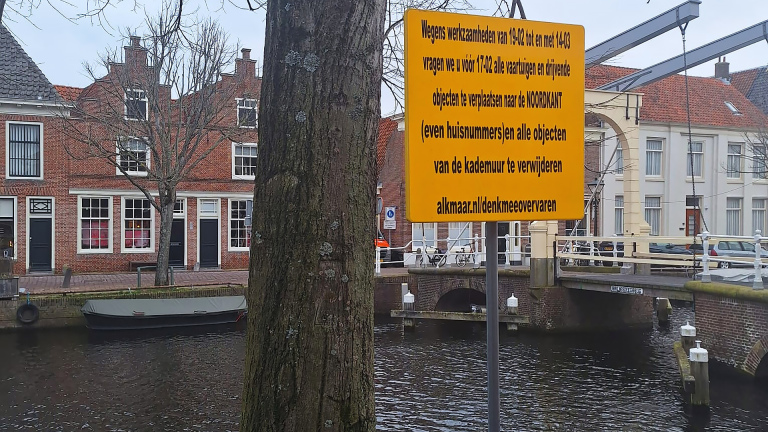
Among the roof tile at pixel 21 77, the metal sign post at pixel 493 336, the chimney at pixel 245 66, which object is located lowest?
the metal sign post at pixel 493 336

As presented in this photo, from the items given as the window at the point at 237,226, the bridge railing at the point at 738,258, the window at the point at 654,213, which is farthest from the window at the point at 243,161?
the bridge railing at the point at 738,258

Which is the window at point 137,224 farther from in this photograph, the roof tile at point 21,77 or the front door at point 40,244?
the roof tile at point 21,77

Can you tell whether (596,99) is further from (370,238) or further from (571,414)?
(370,238)

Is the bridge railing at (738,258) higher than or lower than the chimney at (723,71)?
lower

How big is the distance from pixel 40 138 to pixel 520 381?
1979 cm

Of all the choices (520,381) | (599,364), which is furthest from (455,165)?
(599,364)

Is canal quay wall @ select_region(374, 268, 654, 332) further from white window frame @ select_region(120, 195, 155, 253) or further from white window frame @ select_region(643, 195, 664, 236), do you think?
white window frame @ select_region(643, 195, 664, 236)

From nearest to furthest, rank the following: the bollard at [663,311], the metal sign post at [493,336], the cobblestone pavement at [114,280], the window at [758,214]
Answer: the metal sign post at [493,336], the bollard at [663,311], the cobblestone pavement at [114,280], the window at [758,214]

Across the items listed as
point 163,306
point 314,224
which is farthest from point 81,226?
point 314,224

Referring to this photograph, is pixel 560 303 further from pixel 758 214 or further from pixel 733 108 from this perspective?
pixel 733 108

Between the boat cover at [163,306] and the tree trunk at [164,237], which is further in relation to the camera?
the tree trunk at [164,237]

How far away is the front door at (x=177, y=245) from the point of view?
27.8 m

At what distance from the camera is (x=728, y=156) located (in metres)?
34.4

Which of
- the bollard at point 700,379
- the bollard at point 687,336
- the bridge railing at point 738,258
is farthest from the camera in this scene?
the bollard at point 687,336
